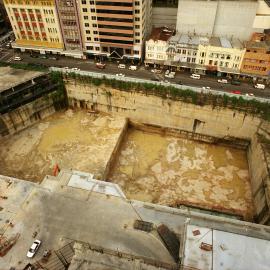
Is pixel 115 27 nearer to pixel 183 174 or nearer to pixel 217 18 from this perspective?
pixel 217 18

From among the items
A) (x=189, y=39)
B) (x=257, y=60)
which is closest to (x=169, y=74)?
(x=189, y=39)

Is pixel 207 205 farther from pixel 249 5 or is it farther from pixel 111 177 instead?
pixel 249 5

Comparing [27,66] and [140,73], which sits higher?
[27,66]

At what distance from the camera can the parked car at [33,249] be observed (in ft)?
94.3

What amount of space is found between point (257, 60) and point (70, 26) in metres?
42.1

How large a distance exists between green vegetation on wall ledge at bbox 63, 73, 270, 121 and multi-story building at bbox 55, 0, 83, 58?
10.6 meters

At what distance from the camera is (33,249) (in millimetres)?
29125

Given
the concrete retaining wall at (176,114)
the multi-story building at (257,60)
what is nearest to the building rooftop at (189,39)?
the multi-story building at (257,60)

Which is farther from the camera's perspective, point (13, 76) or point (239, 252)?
point (13, 76)

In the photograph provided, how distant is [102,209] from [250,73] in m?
41.9

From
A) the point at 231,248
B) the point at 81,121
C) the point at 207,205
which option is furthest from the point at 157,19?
the point at 231,248

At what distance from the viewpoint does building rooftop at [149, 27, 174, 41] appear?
2405 inches

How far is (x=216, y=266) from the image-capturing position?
21875mm

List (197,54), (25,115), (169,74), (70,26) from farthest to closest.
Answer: (70,26), (169,74), (197,54), (25,115)
